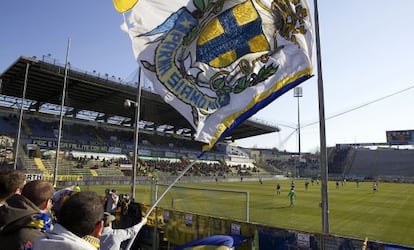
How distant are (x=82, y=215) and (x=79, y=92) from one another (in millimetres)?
46478

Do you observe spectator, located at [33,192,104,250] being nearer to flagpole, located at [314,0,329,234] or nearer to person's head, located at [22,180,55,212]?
person's head, located at [22,180,55,212]

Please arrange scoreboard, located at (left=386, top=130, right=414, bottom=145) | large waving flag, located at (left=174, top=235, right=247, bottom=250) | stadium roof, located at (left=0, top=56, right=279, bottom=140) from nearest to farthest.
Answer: large waving flag, located at (left=174, top=235, right=247, bottom=250), stadium roof, located at (left=0, top=56, right=279, bottom=140), scoreboard, located at (left=386, top=130, right=414, bottom=145)

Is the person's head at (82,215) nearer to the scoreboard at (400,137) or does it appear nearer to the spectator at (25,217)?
the spectator at (25,217)

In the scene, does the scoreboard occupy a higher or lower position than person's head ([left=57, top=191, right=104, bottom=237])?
higher

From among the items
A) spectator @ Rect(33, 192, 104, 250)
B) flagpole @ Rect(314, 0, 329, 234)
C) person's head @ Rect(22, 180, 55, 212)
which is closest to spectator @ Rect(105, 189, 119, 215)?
flagpole @ Rect(314, 0, 329, 234)

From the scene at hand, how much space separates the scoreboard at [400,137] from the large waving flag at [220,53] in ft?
345

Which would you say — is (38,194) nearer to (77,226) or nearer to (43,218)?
(43,218)

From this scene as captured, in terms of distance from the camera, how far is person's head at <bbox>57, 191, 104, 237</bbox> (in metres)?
2.32

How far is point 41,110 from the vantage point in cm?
5269

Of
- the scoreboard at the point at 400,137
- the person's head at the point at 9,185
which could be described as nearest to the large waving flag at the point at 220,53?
the person's head at the point at 9,185

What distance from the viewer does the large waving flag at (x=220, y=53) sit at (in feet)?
21.7

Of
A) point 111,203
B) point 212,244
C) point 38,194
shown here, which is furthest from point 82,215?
point 111,203

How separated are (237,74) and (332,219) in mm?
15807

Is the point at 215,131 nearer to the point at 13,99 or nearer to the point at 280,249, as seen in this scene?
the point at 280,249
